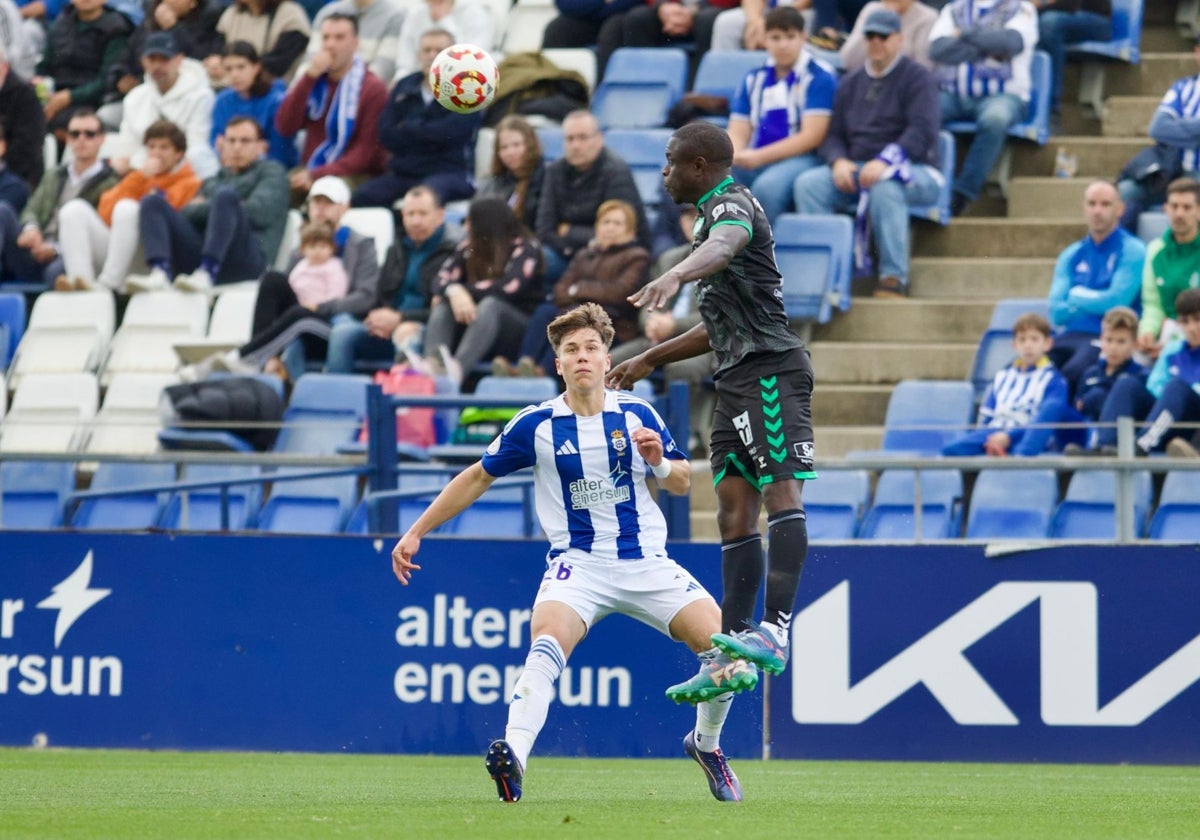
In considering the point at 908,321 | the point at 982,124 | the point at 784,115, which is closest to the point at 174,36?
the point at 784,115

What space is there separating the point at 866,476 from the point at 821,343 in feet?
7.18

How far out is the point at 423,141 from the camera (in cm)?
1583

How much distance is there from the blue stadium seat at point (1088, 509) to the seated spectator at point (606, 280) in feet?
11.0

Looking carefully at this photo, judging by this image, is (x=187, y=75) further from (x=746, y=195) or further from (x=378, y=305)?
(x=746, y=195)

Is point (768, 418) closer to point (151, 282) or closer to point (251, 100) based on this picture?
point (151, 282)

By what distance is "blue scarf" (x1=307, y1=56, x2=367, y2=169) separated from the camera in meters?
16.3

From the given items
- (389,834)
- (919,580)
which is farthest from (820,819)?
(919,580)

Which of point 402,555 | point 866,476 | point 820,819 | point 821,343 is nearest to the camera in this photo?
point 820,819

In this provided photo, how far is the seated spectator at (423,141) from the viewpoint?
1570cm

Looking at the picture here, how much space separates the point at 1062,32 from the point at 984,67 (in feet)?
3.73

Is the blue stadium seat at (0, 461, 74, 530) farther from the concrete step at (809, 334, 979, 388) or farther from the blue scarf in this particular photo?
the concrete step at (809, 334, 979, 388)

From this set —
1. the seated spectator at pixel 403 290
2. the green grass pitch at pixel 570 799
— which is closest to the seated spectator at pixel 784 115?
the seated spectator at pixel 403 290

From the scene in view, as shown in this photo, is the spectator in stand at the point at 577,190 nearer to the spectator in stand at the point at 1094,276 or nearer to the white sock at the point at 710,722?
the spectator in stand at the point at 1094,276

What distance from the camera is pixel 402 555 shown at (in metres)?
7.51
